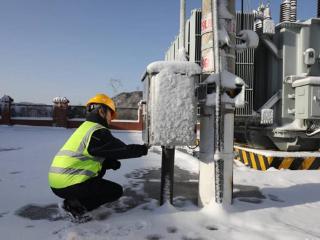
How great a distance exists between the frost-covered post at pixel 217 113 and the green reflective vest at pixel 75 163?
1.19m

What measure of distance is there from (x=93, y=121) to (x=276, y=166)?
4.48 m

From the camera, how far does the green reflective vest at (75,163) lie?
3.51m

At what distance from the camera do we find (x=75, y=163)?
3510 mm

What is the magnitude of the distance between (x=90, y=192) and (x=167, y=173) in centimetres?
87

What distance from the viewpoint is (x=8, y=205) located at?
412 cm

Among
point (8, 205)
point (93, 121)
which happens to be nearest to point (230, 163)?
point (93, 121)

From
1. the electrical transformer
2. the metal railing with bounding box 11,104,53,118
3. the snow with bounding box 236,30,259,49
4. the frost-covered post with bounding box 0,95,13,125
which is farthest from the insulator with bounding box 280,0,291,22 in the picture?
the frost-covered post with bounding box 0,95,13,125

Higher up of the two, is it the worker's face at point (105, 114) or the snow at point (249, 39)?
the snow at point (249, 39)

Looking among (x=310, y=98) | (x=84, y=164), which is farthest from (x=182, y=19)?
(x=84, y=164)

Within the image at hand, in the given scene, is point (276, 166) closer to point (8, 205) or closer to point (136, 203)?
point (136, 203)

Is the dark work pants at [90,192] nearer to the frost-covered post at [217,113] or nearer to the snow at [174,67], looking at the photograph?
the frost-covered post at [217,113]

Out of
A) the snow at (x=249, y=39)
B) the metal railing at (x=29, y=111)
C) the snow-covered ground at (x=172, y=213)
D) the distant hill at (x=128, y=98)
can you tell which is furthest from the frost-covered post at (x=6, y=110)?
the snow at (x=249, y=39)

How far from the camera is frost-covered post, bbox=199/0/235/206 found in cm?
389

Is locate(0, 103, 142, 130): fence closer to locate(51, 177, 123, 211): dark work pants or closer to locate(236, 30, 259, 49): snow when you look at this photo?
locate(236, 30, 259, 49): snow
